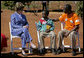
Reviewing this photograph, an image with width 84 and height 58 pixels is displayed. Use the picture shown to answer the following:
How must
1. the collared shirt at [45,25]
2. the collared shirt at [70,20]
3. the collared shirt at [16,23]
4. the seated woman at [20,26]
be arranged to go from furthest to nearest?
the collared shirt at [45,25] < the collared shirt at [70,20] < the collared shirt at [16,23] < the seated woman at [20,26]

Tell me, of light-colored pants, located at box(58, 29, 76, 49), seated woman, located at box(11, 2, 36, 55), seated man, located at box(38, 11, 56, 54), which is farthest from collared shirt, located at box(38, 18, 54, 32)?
seated woman, located at box(11, 2, 36, 55)


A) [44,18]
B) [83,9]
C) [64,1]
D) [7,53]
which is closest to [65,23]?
[44,18]

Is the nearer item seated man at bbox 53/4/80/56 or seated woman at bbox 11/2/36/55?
seated woman at bbox 11/2/36/55

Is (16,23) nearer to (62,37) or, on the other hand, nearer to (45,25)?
(45,25)

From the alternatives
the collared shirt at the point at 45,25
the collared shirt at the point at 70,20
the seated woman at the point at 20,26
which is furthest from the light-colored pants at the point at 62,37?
the seated woman at the point at 20,26

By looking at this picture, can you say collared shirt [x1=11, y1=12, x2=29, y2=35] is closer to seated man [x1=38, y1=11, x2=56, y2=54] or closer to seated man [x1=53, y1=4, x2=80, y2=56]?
seated man [x1=38, y1=11, x2=56, y2=54]

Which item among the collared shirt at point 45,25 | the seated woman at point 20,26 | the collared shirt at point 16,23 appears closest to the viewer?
the seated woman at point 20,26

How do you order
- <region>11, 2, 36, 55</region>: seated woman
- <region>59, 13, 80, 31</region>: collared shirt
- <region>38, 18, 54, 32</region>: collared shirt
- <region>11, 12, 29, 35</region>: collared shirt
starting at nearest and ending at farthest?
1. <region>11, 2, 36, 55</region>: seated woman
2. <region>11, 12, 29, 35</region>: collared shirt
3. <region>59, 13, 80, 31</region>: collared shirt
4. <region>38, 18, 54, 32</region>: collared shirt

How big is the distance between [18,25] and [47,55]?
1223mm

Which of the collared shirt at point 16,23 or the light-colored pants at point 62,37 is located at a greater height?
the collared shirt at point 16,23

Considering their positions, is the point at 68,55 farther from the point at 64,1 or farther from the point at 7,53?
the point at 64,1

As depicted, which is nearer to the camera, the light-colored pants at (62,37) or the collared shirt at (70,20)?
the light-colored pants at (62,37)

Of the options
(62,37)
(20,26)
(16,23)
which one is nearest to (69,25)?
(62,37)

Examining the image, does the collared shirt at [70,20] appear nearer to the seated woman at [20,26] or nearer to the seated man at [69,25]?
the seated man at [69,25]
